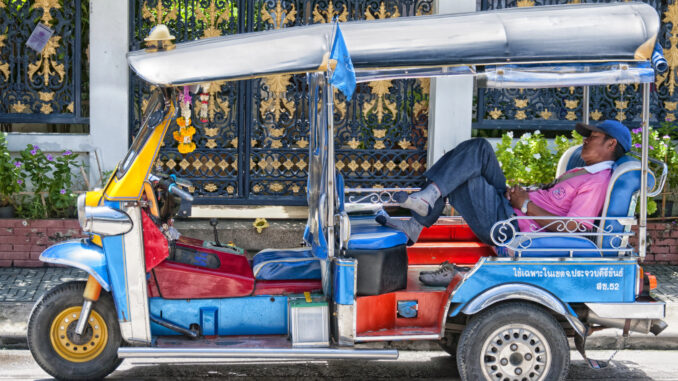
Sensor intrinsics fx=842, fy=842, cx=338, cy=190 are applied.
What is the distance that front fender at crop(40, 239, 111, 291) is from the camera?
4.93 meters

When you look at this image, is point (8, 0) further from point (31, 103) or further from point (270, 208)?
point (270, 208)

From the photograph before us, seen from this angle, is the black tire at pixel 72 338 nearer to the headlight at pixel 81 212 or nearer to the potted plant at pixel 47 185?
the headlight at pixel 81 212

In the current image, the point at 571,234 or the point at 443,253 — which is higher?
the point at 571,234

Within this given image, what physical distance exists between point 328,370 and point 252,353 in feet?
3.69

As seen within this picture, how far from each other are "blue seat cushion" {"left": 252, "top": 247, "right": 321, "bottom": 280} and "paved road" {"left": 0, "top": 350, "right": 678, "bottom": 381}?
65 centimetres

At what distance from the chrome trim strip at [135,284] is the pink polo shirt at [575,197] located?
2.40 m

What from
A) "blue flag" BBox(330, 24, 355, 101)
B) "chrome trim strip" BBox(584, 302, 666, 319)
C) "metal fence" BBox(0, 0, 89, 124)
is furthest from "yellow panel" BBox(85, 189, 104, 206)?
"metal fence" BBox(0, 0, 89, 124)

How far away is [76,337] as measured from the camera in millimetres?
5070

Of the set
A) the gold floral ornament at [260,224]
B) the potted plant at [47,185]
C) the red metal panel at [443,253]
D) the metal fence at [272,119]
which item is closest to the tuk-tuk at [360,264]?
the red metal panel at [443,253]

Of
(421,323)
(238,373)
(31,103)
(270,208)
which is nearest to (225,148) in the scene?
(270,208)

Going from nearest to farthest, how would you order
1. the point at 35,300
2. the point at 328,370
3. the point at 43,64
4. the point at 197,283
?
the point at 197,283 < the point at 328,370 < the point at 35,300 < the point at 43,64

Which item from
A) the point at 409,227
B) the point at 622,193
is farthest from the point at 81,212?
the point at 622,193

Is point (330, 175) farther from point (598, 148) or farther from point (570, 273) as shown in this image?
point (598, 148)

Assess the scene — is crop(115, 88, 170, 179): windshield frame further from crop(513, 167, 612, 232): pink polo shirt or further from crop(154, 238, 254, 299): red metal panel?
crop(513, 167, 612, 232): pink polo shirt
